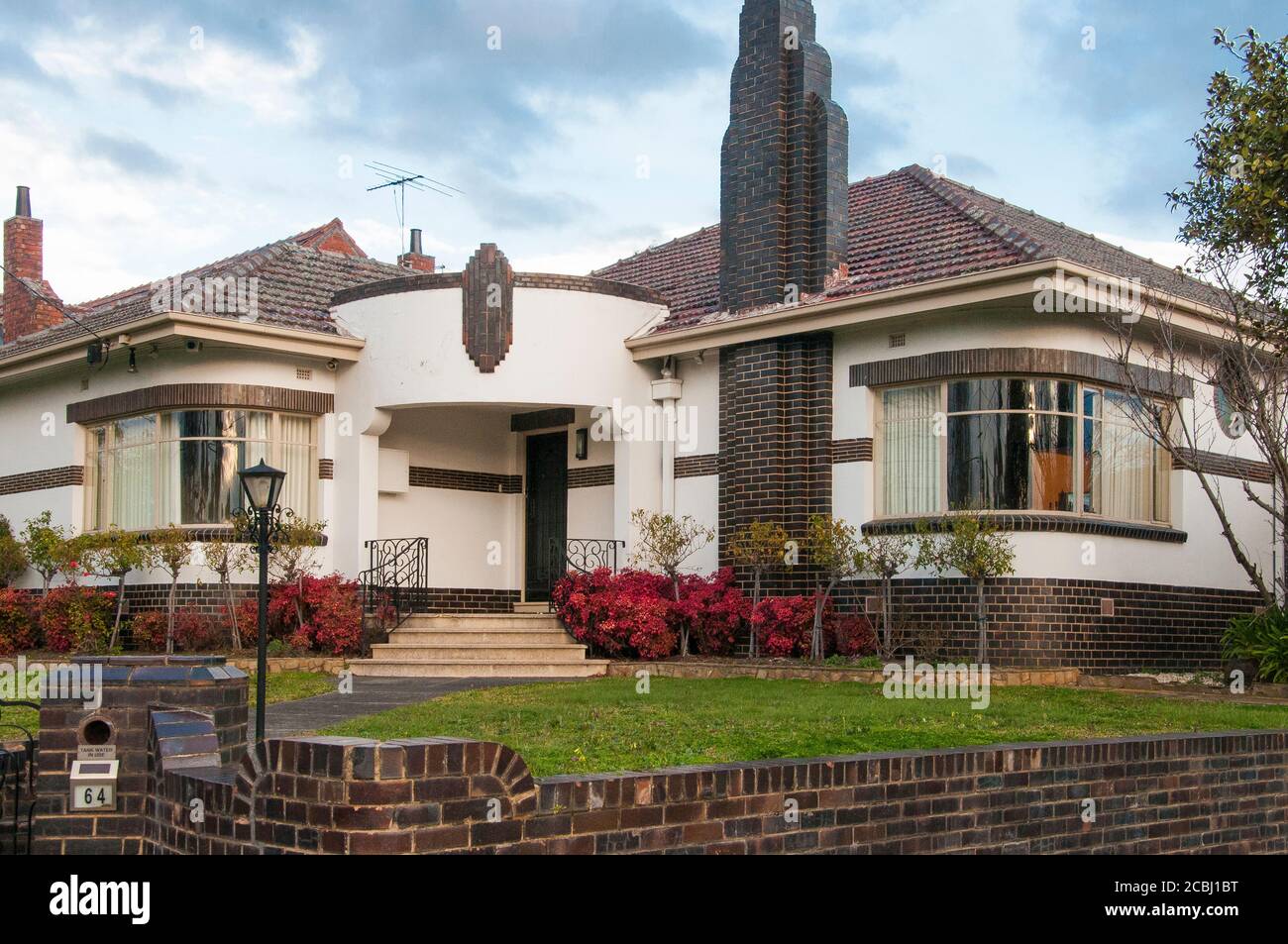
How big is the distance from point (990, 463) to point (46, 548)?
12543 millimetres

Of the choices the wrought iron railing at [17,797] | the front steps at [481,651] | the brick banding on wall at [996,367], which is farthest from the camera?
the front steps at [481,651]

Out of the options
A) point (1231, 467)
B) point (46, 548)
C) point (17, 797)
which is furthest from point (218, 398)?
point (1231, 467)

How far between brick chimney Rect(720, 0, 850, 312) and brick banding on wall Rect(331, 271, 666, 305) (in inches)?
54.7

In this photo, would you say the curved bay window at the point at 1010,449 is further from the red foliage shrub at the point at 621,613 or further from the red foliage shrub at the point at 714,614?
the red foliage shrub at the point at 621,613

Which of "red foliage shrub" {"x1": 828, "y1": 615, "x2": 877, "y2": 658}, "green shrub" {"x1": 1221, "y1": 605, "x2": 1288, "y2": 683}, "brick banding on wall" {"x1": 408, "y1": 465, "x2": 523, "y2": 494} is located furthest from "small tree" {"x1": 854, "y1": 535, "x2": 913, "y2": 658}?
"brick banding on wall" {"x1": 408, "y1": 465, "x2": 523, "y2": 494}

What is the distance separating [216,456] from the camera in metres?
19.2

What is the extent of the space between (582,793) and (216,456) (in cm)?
1412

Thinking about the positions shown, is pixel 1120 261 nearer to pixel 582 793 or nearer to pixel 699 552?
pixel 699 552

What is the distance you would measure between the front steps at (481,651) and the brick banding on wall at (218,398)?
10.7 ft

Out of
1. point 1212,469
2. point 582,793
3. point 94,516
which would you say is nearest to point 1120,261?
point 1212,469

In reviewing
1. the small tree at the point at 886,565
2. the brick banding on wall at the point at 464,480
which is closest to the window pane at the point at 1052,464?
the small tree at the point at 886,565

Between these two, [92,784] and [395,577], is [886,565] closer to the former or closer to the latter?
[395,577]

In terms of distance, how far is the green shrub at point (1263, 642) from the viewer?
50.6ft

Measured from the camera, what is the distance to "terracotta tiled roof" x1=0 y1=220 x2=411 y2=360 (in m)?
19.8
